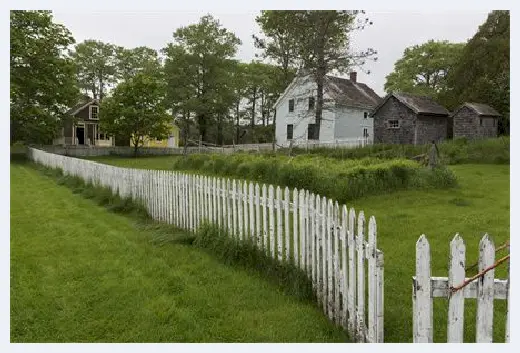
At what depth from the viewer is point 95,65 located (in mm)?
56500

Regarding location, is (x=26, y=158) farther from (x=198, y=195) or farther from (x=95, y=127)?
(x=198, y=195)

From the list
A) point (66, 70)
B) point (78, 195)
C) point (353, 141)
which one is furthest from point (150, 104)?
point (78, 195)

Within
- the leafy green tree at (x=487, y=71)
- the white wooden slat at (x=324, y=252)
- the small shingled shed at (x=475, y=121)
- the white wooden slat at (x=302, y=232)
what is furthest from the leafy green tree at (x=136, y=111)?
the white wooden slat at (x=324, y=252)

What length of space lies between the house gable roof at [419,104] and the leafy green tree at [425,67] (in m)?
18.3

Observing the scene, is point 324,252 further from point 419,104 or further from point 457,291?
point 419,104

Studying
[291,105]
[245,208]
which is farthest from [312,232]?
[291,105]

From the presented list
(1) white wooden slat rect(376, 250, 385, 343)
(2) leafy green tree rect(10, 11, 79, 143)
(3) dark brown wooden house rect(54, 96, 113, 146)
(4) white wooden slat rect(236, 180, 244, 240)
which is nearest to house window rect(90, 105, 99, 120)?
(3) dark brown wooden house rect(54, 96, 113, 146)

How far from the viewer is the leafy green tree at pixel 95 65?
185 ft

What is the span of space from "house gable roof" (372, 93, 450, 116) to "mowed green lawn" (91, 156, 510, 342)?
57.5 ft

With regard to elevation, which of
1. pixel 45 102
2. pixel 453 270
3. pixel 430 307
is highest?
pixel 45 102

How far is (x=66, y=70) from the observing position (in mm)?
33500

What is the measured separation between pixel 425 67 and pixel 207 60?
1043 inches

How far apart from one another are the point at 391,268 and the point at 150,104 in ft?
120

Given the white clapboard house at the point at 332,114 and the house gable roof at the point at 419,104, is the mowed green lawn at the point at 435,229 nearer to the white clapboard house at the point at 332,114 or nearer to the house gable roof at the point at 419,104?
the house gable roof at the point at 419,104
